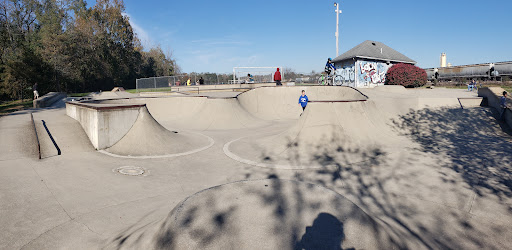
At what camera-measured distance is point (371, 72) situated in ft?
87.2

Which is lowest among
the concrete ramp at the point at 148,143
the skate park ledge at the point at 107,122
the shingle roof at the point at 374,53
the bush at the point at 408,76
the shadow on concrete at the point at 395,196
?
the shadow on concrete at the point at 395,196

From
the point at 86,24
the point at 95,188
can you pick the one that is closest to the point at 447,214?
the point at 95,188

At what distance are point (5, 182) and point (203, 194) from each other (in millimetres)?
4937

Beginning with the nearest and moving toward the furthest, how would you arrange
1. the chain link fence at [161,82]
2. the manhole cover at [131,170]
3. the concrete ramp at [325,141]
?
1. the manhole cover at [131,170]
2. the concrete ramp at [325,141]
3. the chain link fence at [161,82]

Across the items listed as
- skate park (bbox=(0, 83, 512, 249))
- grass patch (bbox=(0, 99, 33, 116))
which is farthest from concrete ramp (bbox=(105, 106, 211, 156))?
grass patch (bbox=(0, 99, 33, 116))

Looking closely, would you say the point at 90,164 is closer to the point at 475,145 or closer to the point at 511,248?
the point at 511,248

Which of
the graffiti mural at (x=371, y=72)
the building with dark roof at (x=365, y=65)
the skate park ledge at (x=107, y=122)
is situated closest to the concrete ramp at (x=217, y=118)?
the skate park ledge at (x=107, y=122)

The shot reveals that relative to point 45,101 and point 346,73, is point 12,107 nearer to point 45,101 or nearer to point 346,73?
point 45,101

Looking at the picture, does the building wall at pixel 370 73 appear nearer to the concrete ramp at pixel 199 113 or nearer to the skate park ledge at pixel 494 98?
the skate park ledge at pixel 494 98

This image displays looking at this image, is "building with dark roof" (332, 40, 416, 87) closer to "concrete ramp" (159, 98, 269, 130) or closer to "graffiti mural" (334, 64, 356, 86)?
"graffiti mural" (334, 64, 356, 86)

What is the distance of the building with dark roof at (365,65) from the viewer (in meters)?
25.9

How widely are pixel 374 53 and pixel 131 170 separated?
27.2 metres

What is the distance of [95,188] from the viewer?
6.02 meters

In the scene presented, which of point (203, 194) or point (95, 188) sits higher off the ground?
point (203, 194)
